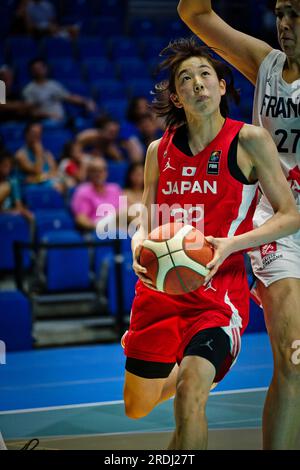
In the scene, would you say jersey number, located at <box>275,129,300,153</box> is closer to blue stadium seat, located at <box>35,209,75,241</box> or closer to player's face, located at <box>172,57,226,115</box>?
player's face, located at <box>172,57,226,115</box>

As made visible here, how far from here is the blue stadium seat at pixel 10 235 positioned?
717cm

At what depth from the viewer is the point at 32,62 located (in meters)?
9.24

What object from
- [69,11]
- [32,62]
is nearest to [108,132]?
[32,62]

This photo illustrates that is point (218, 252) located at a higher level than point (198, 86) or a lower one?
lower

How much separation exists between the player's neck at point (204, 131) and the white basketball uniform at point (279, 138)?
263mm

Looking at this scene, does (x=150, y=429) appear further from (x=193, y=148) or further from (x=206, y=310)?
(x=193, y=148)

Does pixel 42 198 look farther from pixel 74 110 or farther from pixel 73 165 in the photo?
pixel 74 110

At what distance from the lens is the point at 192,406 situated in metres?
2.86

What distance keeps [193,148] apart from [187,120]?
0.17m

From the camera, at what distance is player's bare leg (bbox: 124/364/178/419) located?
3.40 meters

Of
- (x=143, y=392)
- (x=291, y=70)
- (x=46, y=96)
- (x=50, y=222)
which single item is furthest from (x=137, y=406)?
(x=46, y=96)

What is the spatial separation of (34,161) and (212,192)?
208 inches

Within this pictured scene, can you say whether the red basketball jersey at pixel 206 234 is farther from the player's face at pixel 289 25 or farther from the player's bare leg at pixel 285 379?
the player's face at pixel 289 25

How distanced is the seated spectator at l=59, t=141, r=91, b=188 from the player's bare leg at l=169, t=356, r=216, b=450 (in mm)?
5617
